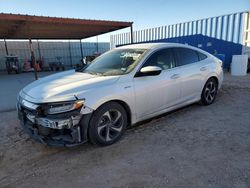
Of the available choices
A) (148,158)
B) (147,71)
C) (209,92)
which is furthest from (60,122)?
(209,92)

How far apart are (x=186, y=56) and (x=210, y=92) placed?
48.0 inches

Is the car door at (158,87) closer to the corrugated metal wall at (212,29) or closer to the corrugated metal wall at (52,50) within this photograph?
the corrugated metal wall at (212,29)

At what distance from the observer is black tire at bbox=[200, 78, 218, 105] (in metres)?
4.93

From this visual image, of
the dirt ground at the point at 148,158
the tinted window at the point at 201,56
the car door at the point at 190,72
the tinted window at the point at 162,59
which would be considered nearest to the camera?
the dirt ground at the point at 148,158

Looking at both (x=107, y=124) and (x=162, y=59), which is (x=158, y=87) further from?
(x=107, y=124)

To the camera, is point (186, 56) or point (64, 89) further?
point (186, 56)

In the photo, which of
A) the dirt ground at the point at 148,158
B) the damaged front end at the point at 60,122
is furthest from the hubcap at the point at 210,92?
the damaged front end at the point at 60,122

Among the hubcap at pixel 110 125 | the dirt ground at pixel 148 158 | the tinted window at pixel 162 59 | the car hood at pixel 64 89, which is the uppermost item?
the tinted window at pixel 162 59

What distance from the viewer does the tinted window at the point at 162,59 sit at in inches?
Answer: 150

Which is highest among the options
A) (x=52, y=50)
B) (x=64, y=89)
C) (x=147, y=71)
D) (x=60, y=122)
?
(x=52, y=50)

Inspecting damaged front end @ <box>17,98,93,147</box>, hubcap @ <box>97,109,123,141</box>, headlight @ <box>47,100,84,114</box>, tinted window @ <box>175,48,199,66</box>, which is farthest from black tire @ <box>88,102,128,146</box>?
tinted window @ <box>175,48,199,66</box>

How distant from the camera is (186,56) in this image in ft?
14.7

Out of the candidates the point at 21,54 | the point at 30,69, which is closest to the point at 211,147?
the point at 30,69

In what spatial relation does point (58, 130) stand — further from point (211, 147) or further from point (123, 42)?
point (123, 42)
